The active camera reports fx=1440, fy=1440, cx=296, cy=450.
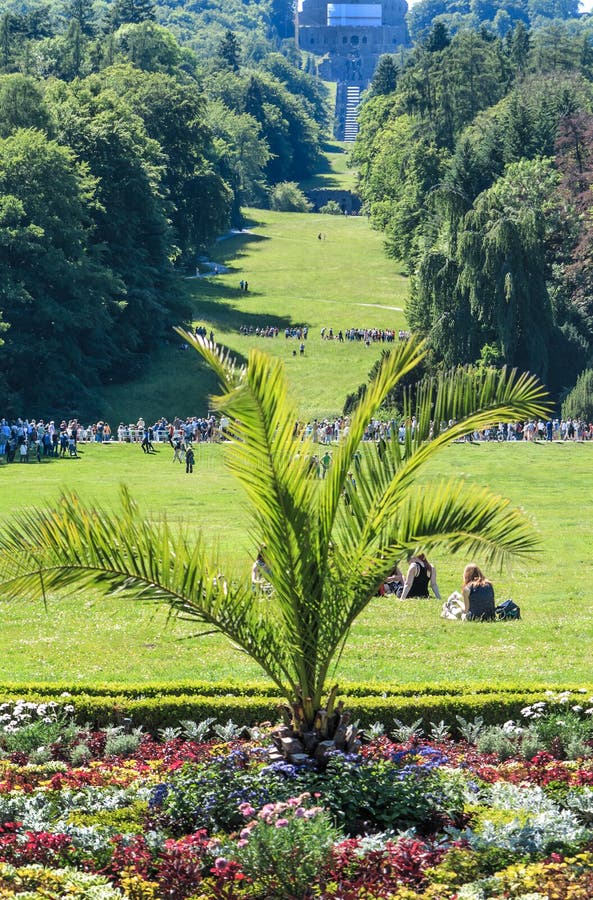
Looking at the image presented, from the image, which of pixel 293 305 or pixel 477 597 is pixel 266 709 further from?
pixel 293 305

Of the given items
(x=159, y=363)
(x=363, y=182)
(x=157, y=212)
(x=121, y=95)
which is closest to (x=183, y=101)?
(x=121, y=95)

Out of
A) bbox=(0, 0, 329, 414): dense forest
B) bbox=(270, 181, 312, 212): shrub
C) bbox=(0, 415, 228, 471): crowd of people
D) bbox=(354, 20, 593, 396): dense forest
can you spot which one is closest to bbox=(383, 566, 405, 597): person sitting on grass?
bbox=(0, 415, 228, 471): crowd of people

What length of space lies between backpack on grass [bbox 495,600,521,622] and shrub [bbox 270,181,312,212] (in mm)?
98834

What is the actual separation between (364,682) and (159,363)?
154 feet

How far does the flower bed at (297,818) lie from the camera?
802 centimetres

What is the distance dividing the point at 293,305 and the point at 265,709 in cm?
6196

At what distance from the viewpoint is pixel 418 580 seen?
19.1m

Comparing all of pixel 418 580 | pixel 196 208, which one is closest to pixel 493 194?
pixel 196 208

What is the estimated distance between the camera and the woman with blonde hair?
55.8 feet

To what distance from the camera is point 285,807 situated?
8359mm

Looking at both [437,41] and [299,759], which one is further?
[437,41]

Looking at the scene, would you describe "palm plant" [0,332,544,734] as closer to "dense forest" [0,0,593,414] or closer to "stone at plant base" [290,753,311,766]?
"stone at plant base" [290,753,311,766]

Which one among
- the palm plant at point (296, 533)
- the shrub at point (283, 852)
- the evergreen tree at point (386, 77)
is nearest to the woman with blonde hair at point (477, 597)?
the palm plant at point (296, 533)

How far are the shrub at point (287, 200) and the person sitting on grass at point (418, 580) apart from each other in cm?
9691
